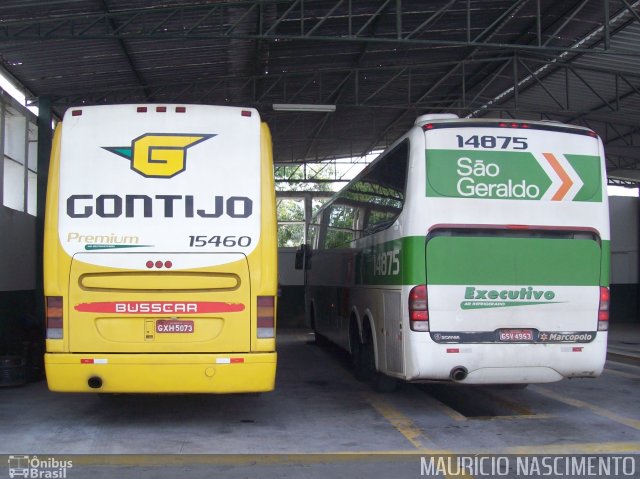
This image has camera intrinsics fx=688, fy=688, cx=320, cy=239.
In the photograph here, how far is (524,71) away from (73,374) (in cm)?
1450

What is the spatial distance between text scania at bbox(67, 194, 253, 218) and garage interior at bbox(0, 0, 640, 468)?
7.76 feet

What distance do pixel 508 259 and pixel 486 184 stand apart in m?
0.89

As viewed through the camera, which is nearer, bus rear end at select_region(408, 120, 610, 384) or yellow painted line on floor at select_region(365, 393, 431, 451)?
yellow painted line on floor at select_region(365, 393, 431, 451)

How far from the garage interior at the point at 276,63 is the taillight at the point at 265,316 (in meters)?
1.35

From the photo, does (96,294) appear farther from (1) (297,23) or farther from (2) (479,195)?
(1) (297,23)

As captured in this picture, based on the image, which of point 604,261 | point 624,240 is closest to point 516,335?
point 604,261

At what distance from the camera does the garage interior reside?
11695 millimetres

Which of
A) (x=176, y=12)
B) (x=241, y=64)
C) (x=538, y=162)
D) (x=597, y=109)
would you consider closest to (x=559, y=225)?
(x=538, y=162)

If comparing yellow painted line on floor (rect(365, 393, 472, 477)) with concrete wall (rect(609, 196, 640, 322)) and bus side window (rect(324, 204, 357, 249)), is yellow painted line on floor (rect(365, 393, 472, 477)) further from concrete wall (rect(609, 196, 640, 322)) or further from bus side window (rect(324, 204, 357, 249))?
concrete wall (rect(609, 196, 640, 322))

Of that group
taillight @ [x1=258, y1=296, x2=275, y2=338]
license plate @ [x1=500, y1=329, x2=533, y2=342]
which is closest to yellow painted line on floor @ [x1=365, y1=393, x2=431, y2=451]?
license plate @ [x1=500, y1=329, x2=533, y2=342]

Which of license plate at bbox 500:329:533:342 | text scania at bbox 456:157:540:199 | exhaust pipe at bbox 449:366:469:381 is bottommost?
exhaust pipe at bbox 449:366:469:381

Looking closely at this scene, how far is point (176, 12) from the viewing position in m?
11.9

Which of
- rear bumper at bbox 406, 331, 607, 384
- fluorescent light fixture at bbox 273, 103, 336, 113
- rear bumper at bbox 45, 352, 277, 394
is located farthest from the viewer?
fluorescent light fixture at bbox 273, 103, 336, 113

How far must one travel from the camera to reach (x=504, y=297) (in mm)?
7762
